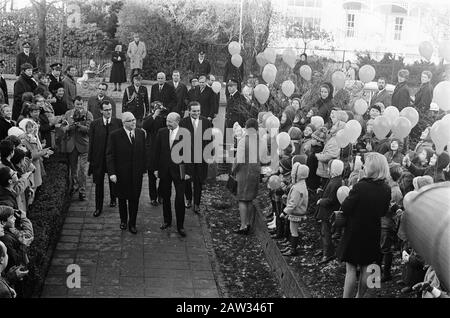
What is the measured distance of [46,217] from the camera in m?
7.83

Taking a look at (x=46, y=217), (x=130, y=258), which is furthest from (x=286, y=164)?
(x=46, y=217)

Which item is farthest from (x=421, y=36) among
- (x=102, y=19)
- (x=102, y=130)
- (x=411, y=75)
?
(x=102, y=130)

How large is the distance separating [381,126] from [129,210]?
365cm

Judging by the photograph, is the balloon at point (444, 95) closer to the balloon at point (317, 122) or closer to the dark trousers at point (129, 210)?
the balloon at point (317, 122)

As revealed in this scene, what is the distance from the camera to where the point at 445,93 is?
356 inches

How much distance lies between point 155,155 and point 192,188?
1688mm

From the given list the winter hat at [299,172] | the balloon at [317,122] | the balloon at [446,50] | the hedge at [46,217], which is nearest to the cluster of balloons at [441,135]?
the winter hat at [299,172]

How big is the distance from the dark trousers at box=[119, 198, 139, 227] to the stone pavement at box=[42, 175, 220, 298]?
17 cm

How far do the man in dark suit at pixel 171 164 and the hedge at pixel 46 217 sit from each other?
1435 mm

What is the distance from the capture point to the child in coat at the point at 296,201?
303 inches
